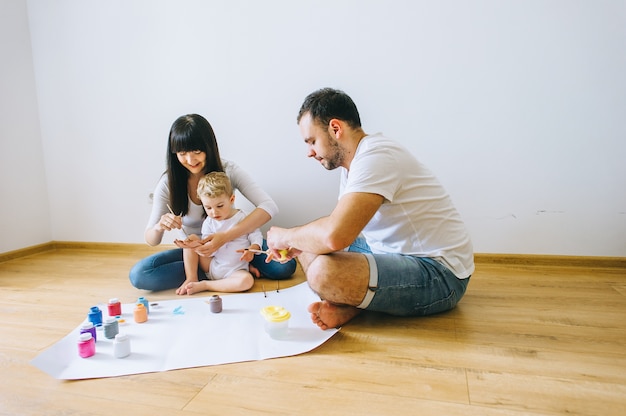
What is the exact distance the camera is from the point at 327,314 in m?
1.34

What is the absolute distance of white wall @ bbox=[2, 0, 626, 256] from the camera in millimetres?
1980

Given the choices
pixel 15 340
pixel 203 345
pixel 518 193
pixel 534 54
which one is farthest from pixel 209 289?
pixel 534 54

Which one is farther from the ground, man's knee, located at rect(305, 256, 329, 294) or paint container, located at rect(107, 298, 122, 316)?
man's knee, located at rect(305, 256, 329, 294)

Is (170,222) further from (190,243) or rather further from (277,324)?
(277,324)

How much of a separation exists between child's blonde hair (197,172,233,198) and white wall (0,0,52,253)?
1.49 m

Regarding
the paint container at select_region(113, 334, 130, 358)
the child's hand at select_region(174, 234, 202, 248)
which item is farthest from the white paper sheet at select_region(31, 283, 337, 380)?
the child's hand at select_region(174, 234, 202, 248)

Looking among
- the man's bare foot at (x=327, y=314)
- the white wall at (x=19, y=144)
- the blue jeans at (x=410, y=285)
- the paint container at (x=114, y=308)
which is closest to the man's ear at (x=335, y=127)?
the blue jeans at (x=410, y=285)

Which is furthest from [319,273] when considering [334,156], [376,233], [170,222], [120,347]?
[170,222]

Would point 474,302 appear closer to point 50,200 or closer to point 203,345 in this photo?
point 203,345

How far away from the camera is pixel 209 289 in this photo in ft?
5.83

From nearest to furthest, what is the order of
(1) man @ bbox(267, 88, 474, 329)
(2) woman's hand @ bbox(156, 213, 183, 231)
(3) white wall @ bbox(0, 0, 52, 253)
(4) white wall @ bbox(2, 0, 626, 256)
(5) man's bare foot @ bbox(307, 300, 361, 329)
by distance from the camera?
1. (1) man @ bbox(267, 88, 474, 329)
2. (5) man's bare foot @ bbox(307, 300, 361, 329)
3. (2) woman's hand @ bbox(156, 213, 183, 231)
4. (4) white wall @ bbox(2, 0, 626, 256)
5. (3) white wall @ bbox(0, 0, 52, 253)

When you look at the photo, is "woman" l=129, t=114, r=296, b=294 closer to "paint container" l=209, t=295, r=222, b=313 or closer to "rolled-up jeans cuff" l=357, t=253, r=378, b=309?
"paint container" l=209, t=295, r=222, b=313

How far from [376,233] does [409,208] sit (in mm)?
181

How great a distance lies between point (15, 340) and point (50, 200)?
5.54ft
